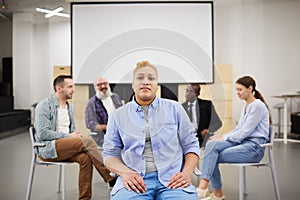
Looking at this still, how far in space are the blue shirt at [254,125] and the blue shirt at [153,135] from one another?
39.0 inches

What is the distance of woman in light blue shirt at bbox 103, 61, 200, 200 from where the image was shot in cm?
158

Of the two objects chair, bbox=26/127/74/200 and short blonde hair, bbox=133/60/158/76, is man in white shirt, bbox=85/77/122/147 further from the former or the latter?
chair, bbox=26/127/74/200

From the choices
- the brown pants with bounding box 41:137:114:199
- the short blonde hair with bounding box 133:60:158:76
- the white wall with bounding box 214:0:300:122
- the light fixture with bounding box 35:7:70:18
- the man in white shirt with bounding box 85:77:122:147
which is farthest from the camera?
the white wall with bounding box 214:0:300:122

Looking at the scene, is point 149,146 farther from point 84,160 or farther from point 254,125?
point 254,125

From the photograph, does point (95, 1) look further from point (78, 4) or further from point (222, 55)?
point (222, 55)

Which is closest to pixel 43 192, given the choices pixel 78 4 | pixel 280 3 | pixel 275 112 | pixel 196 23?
pixel 78 4

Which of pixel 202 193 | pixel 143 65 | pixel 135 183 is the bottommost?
pixel 202 193

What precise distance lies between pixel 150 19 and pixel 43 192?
139 centimetres

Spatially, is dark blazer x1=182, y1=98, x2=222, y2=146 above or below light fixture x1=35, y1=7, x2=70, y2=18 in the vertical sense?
below

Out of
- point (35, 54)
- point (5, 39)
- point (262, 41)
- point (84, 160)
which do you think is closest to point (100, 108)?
point (84, 160)

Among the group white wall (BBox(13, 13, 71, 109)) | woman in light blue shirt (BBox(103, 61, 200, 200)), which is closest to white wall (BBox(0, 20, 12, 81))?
white wall (BBox(13, 13, 71, 109))

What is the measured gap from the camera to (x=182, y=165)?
1649 millimetres

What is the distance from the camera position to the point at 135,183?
1.57 m

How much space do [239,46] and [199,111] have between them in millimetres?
1614
